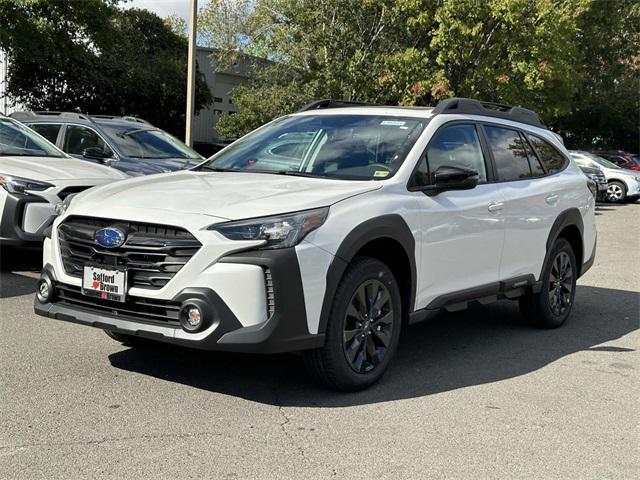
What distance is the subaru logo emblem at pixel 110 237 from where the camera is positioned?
450cm

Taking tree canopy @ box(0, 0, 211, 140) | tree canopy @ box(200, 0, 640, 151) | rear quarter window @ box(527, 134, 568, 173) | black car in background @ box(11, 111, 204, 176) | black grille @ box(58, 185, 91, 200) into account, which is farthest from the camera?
tree canopy @ box(200, 0, 640, 151)

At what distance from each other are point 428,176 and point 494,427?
1.77 meters

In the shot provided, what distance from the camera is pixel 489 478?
3.72 m

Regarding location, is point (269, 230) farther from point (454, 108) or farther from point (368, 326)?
point (454, 108)

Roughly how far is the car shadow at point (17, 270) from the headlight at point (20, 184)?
58 cm

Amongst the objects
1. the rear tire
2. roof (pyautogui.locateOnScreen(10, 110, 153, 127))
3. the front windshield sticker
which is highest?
the front windshield sticker

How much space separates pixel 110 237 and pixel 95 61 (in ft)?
82.0

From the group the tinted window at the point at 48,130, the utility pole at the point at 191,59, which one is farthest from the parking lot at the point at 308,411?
the utility pole at the point at 191,59

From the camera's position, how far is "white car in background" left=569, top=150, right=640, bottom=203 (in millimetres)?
26141

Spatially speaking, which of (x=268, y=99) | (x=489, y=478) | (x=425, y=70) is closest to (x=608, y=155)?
(x=425, y=70)

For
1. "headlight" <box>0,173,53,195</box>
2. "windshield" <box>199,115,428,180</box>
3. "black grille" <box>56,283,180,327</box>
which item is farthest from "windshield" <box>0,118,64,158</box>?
"black grille" <box>56,283,180,327</box>

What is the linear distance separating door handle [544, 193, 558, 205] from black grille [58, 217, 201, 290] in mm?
3515

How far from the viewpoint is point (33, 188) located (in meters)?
7.90

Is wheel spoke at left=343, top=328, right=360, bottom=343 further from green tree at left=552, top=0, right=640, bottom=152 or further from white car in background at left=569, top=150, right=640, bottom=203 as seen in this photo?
green tree at left=552, top=0, right=640, bottom=152
